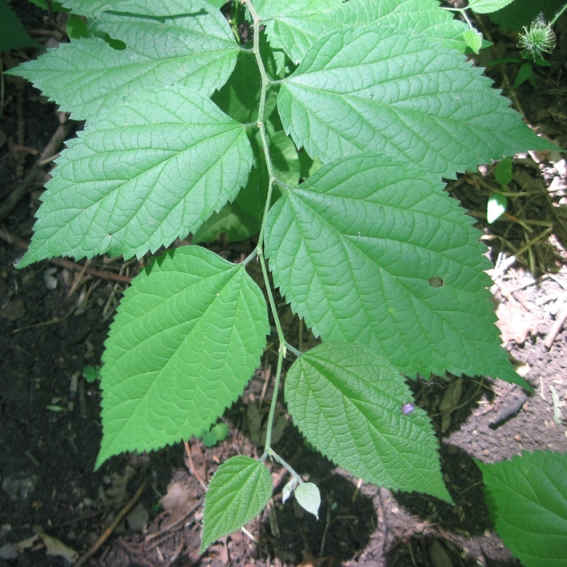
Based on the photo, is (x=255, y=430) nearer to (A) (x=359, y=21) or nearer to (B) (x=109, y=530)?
(B) (x=109, y=530)

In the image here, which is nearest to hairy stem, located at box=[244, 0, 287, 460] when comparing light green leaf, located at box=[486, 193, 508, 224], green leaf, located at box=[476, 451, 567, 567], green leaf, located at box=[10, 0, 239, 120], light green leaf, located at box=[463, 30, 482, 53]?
green leaf, located at box=[10, 0, 239, 120]

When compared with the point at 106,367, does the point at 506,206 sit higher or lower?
lower

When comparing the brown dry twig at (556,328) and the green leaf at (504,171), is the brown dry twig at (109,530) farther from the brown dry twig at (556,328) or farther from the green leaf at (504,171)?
the green leaf at (504,171)

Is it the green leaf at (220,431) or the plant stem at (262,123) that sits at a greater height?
the plant stem at (262,123)

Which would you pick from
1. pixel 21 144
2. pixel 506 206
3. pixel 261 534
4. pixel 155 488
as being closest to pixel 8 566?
pixel 155 488

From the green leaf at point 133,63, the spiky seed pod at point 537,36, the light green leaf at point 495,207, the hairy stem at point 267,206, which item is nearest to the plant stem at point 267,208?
the hairy stem at point 267,206

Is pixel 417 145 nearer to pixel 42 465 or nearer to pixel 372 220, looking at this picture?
pixel 372 220
